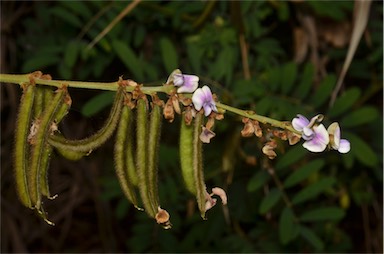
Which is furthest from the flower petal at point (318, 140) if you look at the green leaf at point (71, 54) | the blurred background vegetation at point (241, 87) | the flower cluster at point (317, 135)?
the green leaf at point (71, 54)

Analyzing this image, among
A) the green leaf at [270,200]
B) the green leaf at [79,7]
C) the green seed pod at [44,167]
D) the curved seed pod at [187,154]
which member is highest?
the green leaf at [79,7]

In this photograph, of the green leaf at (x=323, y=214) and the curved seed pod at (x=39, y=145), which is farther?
the green leaf at (x=323, y=214)

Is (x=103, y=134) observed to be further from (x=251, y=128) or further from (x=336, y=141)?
(x=336, y=141)

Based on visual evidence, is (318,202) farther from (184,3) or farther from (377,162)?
(184,3)

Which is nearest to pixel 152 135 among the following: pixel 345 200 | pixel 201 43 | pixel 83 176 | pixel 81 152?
pixel 81 152

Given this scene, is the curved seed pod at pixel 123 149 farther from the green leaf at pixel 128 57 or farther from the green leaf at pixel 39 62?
the green leaf at pixel 39 62

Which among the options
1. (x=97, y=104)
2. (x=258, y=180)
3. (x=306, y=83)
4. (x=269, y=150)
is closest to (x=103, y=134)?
(x=269, y=150)
